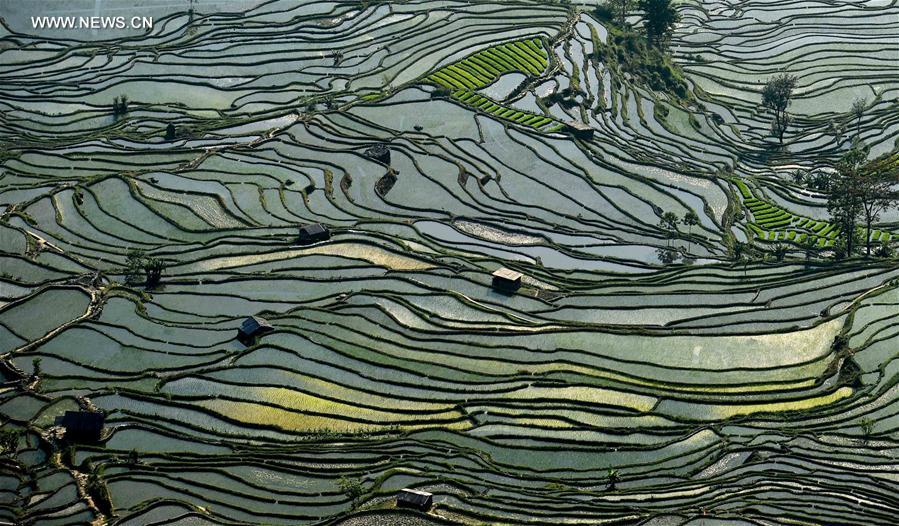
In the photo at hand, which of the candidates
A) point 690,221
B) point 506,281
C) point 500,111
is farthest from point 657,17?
point 506,281

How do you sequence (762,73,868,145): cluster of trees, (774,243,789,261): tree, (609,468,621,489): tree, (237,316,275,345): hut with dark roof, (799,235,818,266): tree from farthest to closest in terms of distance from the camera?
(762,73,868,145): cluster of trees
(799,235,818,266): tree
(774,243,789,261): tree
(237,316,275,345): hut with dark roof
(609,468,621,489): tree

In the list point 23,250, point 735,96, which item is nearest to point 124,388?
point 23,250

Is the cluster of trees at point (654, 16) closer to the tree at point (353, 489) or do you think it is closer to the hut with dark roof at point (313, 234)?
the hut with dark roof at point (313, 234)

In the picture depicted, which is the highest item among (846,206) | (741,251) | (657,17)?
(657,17)

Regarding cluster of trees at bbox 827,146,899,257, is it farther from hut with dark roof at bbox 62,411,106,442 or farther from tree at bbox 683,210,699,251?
hut with dark roof at bbox 62,411,106,442

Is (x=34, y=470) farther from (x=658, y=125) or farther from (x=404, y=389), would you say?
(x=658, y=125)

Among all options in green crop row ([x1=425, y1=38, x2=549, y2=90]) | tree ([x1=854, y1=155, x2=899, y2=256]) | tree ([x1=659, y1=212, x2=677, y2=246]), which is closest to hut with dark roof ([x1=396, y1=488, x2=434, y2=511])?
tree ([x1=659, y1=212, x2=677, y2=246])

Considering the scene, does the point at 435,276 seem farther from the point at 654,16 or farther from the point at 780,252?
the point at 654,16

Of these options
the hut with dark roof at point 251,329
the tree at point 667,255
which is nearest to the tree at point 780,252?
the tree at point 667,255
